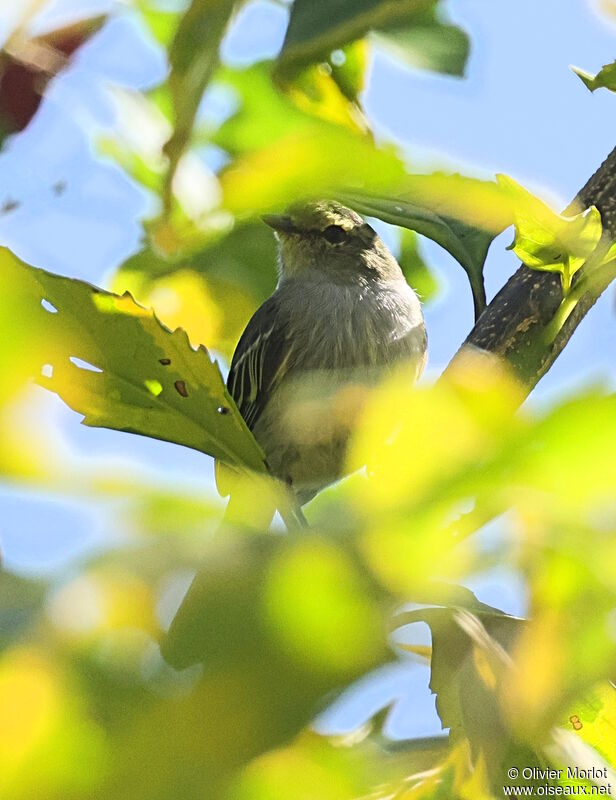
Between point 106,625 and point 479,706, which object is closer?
point 106,625

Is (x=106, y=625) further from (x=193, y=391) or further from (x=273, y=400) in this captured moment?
(x=273, y=400)

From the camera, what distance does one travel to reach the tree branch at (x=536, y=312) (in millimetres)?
1518

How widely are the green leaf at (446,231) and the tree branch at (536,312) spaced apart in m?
0.18

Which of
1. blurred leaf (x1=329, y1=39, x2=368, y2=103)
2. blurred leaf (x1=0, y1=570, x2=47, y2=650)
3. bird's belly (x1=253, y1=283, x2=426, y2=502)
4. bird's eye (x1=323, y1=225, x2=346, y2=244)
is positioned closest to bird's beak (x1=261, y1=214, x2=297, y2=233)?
bird's eye (x1=323, y1=225, x2=346, y2=244)

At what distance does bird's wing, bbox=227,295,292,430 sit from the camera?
3.85 metres

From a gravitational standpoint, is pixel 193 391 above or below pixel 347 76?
below

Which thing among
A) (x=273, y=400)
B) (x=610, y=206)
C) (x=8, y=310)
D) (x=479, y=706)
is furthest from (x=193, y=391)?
(x=273, y=400)

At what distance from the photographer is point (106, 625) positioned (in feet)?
1.25

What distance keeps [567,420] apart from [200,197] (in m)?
1.71

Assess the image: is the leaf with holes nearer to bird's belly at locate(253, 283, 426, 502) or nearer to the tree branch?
the tree branch

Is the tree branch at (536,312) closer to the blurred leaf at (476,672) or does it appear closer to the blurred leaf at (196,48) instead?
the blurred leaf at (476,672)

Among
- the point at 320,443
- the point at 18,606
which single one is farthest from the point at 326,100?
the point at 320,443

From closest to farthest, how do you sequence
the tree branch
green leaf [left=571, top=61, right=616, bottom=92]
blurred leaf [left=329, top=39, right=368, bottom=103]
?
green leaf [left=571, top=61, right=616, bottom=92] < the tree branch < blurred leaf [left=329, top=39, right=368, bottom=103]

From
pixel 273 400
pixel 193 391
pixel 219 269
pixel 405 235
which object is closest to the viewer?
pixel 193 391
